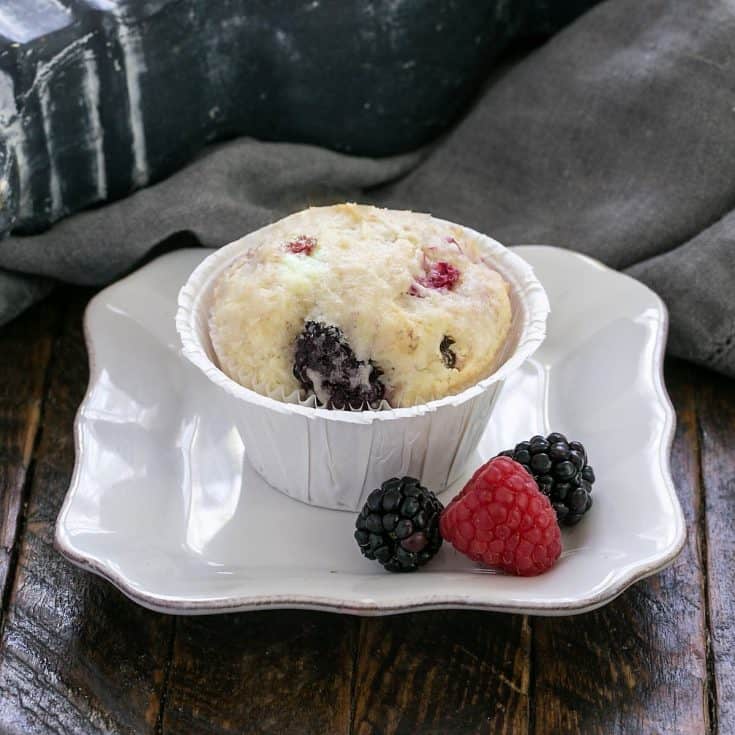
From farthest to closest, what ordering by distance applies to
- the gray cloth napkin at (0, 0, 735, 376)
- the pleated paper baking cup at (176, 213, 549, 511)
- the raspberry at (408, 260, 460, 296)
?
the gray cloth napkin at (0, 0, 735, 376) < the raspberry at (408, 260, 460, 296) < the pleated paper baking cup at (176, 213, 549, 511)

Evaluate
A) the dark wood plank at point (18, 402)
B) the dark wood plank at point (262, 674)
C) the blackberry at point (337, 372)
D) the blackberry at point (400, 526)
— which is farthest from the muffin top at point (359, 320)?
the dark wood plank at point (18, 402)

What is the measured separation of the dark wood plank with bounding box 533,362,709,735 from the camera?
1606 mm

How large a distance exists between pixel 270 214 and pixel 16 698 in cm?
118

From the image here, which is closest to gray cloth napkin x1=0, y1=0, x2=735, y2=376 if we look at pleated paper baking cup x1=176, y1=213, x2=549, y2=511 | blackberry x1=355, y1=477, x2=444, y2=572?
pleated paper baking cup x1=176, y1=213, x2=549, y2=511

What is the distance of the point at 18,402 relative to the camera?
7.16 feet

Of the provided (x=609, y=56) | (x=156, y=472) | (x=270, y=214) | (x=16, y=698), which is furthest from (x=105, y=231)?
(x=609, y=56)

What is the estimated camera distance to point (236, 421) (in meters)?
1.89

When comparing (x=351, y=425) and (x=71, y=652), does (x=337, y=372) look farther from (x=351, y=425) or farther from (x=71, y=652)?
(x=71, y=652)

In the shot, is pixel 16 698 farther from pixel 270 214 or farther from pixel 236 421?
pixel 270 214

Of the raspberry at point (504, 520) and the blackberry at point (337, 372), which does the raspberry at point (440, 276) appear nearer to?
the blackberry at point (337, 372)

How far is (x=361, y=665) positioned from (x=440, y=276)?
2.10ft

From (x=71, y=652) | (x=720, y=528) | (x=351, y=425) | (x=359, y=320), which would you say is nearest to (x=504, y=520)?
(x=351, y=425)

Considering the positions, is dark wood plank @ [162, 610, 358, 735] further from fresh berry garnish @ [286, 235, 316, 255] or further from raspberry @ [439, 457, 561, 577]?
fresh berry garnish @ [286, 235, 316, 255]

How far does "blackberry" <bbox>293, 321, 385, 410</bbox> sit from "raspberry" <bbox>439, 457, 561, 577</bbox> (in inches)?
8.8
